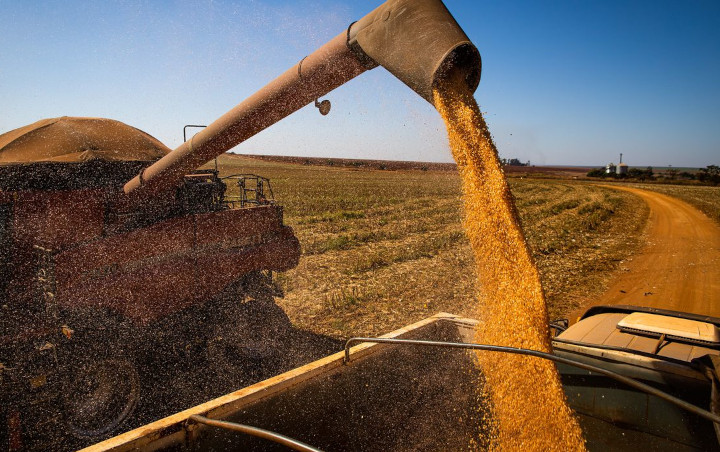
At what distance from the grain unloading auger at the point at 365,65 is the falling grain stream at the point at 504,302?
0.61ft

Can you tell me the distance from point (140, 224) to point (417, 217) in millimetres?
13623

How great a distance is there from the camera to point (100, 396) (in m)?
3.93

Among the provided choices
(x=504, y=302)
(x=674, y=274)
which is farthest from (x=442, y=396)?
(x=674, y=274)

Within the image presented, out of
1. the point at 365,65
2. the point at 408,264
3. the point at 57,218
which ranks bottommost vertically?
the point at 408,264

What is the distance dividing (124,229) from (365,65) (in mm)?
2960

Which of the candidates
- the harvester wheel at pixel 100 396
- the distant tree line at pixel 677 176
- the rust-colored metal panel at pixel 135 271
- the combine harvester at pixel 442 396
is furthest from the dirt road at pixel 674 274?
the distant tree line at pixel 677 176

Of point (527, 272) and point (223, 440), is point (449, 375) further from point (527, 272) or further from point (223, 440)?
point (223, 440)

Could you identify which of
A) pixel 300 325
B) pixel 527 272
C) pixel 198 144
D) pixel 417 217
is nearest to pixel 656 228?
pixel 417 217

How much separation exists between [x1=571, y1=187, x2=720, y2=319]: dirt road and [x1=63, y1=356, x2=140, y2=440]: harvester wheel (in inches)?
249

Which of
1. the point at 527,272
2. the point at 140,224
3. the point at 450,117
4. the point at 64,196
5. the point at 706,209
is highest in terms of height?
the point at 450,117

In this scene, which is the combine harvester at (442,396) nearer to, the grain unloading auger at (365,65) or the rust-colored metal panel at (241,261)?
the grain unloading auger at (365,65)

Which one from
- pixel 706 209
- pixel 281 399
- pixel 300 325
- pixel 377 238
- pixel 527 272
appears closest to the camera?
pixel 281 399

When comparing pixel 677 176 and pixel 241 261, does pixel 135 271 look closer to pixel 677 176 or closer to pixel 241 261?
pixel 241 261

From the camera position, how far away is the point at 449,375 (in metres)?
3.39
